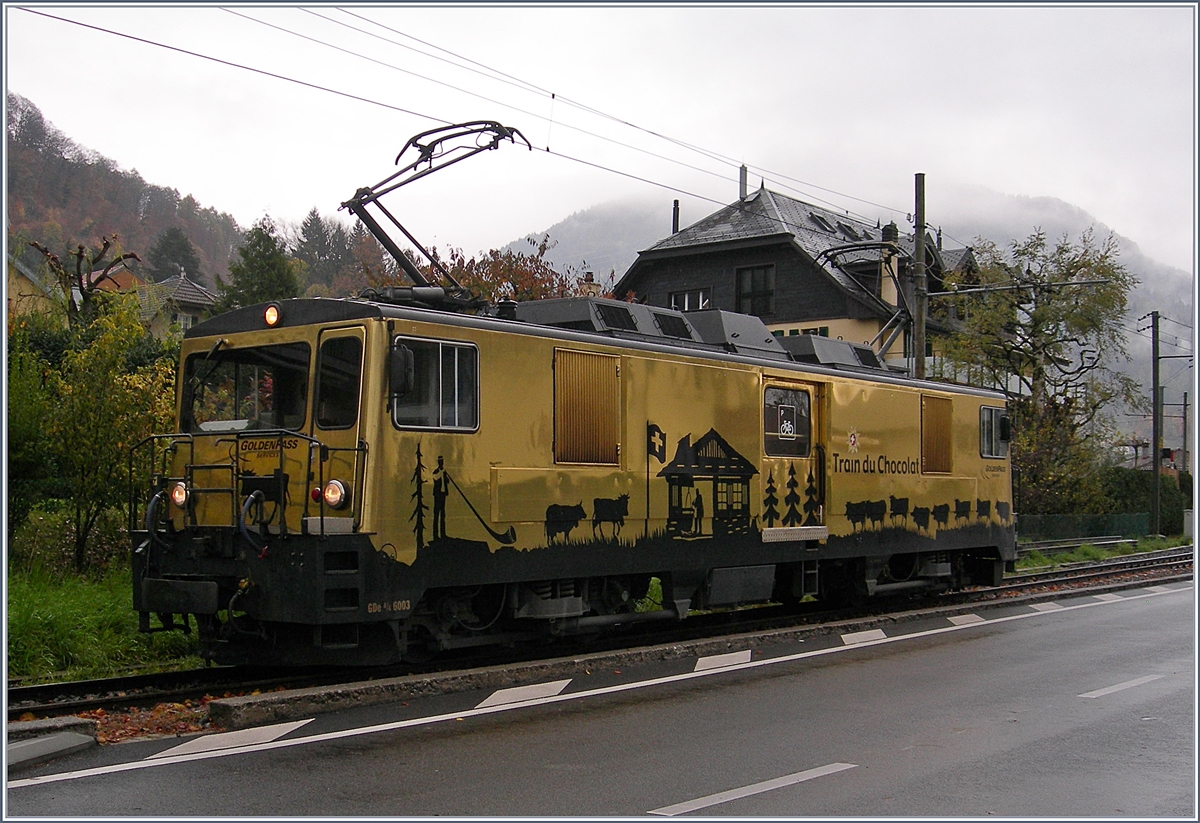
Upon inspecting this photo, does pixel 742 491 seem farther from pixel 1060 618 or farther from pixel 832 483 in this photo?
pixel 1060 618

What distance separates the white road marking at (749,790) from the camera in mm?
6203

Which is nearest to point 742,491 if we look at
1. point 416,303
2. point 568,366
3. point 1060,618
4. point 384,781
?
point 568,366

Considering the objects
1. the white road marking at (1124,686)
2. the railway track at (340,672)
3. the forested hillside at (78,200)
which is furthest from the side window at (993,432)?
the forested hillside at (78,200)

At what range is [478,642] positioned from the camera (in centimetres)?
1082

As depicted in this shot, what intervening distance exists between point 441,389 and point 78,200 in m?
66.6

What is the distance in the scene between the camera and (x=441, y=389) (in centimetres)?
1002

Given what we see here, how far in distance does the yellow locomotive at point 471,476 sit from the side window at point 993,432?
4.53m

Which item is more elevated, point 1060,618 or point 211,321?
point 211,321

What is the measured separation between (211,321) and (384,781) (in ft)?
17.9

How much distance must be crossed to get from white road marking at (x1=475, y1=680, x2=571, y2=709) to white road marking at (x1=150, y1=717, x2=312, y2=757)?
1.61m

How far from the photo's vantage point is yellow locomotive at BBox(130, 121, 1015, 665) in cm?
945

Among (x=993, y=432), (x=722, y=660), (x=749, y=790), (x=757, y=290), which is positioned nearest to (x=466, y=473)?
(x=722, y=660)

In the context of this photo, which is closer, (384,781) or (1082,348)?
(384,781)

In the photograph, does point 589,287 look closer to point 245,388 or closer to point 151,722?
point 245,388
